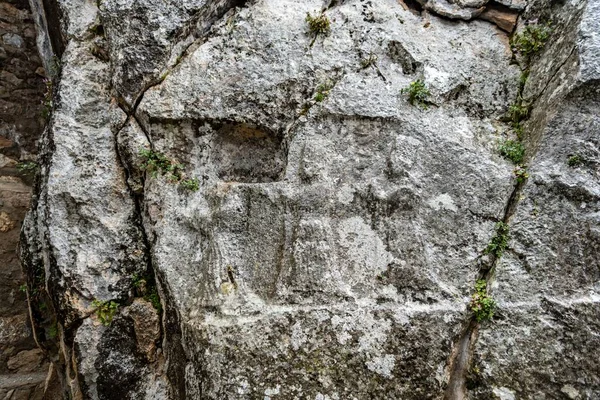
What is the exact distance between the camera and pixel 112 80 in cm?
339

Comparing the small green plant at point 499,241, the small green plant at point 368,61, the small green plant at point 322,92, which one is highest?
the small green plant at point 368,61

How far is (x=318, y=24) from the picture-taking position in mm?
3303

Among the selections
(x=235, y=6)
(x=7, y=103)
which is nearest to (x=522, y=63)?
(x=235, y=6)

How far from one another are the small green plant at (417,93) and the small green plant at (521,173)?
30.0 inches

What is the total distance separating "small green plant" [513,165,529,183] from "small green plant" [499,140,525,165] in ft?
0.20

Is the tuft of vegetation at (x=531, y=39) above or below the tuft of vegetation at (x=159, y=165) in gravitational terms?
above

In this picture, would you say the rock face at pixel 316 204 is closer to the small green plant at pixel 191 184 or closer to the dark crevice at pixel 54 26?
the small green plant at pixel 191 184

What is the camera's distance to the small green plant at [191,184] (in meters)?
3.15

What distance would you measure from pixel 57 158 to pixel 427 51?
2.87m

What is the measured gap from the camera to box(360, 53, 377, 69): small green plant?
127 inches

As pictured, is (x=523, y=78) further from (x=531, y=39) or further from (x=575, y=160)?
(x=575, y=160)

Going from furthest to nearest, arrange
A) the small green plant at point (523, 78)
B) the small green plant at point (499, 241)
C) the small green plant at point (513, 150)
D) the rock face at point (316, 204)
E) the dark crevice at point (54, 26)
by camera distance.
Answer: the dark crevice at point (54, 26) < the small green plant at point (523, 78) < the small green plant at point (513, 150) < the small green plant at point (499, 241) < the rock face at point (316, 204)

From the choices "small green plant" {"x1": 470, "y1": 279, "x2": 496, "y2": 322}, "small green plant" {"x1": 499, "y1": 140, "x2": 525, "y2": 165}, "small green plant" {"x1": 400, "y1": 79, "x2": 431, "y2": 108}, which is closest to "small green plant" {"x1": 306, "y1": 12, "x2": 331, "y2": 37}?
"small green plant" {"x1": 400, "y1": 79, "x2": 431, "y2": 108}

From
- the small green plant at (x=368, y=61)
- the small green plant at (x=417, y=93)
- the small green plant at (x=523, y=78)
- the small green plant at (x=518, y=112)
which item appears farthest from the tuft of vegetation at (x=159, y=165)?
the small green plant at (x=523, y=78)
